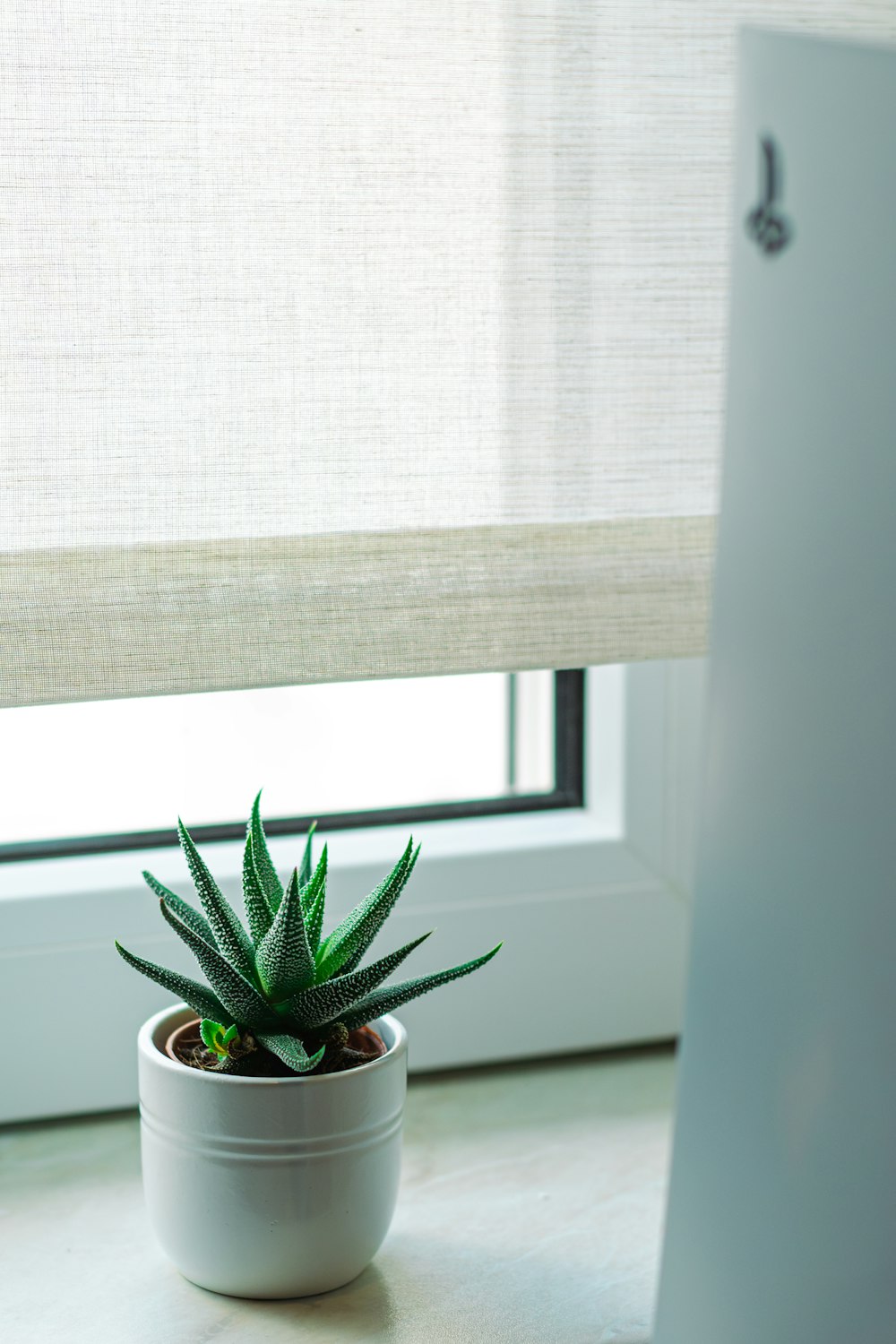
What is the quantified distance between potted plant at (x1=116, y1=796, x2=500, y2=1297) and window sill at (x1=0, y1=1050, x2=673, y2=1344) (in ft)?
0.09

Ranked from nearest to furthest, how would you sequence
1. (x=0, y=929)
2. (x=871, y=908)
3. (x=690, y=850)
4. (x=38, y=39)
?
(x=871, y=908) < (x=38, y=39) < (x=0, y=929) < (x=690, y=850)

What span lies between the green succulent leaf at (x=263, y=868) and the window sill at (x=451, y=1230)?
0.18m

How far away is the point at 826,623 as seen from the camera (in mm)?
398

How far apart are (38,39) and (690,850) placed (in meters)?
0.59

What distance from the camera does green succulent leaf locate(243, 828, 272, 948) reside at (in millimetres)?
601

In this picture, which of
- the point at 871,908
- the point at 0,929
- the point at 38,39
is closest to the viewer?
the point at 871,908

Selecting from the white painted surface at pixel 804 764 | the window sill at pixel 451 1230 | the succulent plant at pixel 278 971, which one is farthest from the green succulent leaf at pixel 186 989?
the white painted surface at pixel 804 764

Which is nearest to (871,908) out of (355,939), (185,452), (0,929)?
(355,939)

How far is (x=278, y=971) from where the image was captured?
0.57m

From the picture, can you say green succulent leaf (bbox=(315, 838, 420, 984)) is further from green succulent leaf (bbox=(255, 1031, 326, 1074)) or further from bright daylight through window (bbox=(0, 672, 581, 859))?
bright daylight through window (bbox=(0, 672, 581, 859))

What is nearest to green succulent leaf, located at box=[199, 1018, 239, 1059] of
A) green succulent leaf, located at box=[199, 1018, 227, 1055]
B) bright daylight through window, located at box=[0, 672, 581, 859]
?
green succulent leaf, located at box=[199, 1018, 227, 1055]

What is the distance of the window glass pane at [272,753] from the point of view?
81 cm

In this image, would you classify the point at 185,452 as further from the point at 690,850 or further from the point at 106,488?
the point at 690,850

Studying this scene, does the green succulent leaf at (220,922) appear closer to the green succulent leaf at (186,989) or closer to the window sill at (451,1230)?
the green succulent leaf at (186,989)
